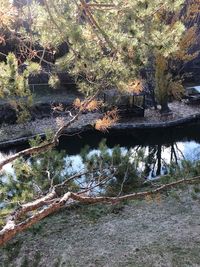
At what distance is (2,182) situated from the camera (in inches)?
213

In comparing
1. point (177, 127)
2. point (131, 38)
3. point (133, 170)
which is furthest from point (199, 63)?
point (131, 38)

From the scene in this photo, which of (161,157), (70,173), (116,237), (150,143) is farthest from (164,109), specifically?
(116,237)

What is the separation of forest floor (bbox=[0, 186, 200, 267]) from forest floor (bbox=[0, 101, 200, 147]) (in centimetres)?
369

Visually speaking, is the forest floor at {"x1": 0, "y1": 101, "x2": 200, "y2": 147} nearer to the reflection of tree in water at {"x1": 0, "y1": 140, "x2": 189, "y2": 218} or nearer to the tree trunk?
the tree trunk

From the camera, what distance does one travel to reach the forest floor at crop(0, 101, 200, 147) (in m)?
9.43

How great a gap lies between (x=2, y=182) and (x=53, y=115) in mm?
5334

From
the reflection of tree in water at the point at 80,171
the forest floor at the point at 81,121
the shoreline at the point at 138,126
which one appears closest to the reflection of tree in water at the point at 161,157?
the shoreline at the point at 138,126

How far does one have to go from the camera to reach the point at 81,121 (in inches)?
402

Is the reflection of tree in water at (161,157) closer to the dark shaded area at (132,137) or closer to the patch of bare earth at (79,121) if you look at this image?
the dark shaded area at (132,137)

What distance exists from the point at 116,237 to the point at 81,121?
5.49 metres

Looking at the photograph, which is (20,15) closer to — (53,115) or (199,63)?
(53,115)

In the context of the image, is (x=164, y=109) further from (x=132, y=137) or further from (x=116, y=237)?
(x=116, y=237)

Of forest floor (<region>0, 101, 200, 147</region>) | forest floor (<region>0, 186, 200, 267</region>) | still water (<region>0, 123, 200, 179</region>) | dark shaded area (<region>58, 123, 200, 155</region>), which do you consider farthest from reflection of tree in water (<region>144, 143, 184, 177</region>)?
forest floor (<region>0, 186, 200, 267</region>)

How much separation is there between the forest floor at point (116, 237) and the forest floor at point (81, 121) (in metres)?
3.69
